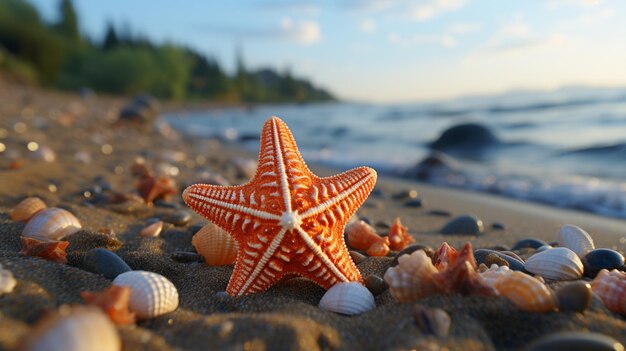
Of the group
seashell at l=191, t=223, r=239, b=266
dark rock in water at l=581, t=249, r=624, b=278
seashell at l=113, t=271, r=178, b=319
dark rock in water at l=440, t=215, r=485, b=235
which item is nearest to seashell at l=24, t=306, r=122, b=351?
seashell at l=113, t=271, r=178, b=319

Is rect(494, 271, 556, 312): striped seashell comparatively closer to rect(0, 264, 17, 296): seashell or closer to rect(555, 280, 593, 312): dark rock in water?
rect(555, 280, 593, 312): dark rock in water

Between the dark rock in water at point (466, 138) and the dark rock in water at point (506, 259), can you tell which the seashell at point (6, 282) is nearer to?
the dark rock in water at point (506, 259)

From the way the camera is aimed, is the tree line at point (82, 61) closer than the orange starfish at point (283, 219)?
No

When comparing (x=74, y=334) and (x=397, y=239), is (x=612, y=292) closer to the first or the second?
(x=397, y=239)

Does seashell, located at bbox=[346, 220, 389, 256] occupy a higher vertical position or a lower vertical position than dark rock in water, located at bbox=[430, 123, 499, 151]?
higher

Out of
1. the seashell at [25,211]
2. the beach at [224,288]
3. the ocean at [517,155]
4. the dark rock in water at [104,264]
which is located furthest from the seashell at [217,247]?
the ocean at [517,155]

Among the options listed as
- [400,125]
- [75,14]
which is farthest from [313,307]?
[75,14]
